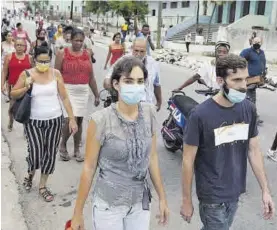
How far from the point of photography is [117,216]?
8.39ft

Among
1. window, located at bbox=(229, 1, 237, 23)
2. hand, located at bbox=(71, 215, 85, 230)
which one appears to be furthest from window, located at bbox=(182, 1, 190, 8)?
hand, located at bbox=(71, 215, 85, 230)

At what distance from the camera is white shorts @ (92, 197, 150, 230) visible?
8.35 ft

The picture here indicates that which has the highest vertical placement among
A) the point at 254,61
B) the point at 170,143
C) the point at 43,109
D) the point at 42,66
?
the point at 42,66

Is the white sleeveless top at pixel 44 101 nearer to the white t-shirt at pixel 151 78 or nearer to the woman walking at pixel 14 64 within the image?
the white t-shirt at pixel 151 78

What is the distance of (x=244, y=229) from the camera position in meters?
4.05

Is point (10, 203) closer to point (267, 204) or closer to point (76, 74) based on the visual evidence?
point (76, 74)

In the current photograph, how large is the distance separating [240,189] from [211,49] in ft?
80.2

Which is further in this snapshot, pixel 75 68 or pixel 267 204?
pixel 75 68

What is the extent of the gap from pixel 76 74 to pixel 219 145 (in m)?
3.21

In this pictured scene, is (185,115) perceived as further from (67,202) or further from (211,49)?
(211,49)

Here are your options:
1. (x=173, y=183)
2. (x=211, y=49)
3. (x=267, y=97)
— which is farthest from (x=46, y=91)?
(x=211, y=49)

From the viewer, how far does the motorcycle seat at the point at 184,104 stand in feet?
18.2

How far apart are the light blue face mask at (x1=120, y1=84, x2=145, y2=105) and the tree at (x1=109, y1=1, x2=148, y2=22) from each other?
41.2 m

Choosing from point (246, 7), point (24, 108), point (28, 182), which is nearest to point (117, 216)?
point (24, 108)
